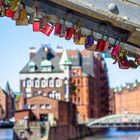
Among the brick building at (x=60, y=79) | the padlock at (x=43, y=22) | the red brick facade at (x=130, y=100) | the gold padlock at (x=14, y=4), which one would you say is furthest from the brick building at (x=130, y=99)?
the gold padlock at (x=14, y=4)

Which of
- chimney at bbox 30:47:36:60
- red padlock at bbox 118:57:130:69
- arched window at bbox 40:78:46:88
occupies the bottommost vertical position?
red padlock at bbox 118:57:130:69

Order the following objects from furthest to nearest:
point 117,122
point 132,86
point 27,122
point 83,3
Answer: point 132,86, point 117,122, point 27,122, point 83,3

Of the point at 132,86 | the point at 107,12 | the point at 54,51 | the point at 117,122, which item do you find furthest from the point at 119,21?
the point at 132,86

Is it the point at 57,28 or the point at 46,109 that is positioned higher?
the point at 46,109

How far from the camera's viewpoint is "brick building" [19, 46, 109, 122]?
10188 centimetres


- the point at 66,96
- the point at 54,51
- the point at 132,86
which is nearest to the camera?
the point at 66,96

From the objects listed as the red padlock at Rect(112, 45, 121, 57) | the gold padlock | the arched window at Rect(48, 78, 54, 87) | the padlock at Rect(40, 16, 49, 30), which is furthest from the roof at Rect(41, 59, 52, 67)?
the gold padlock

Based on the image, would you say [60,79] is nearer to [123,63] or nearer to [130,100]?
[130,100]

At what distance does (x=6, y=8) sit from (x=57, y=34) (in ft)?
1.98

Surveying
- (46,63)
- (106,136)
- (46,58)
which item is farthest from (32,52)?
(106,136)

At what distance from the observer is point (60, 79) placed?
102 metres

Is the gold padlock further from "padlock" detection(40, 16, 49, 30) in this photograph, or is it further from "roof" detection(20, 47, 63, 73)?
"roof" detection(20, 47, 63, 73)

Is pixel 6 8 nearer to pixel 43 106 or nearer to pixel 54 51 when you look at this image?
pixel 43 106

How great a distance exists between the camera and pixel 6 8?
4.50m
